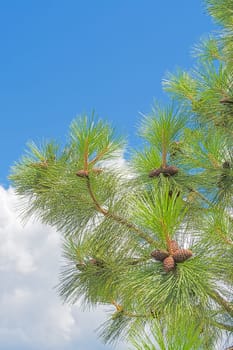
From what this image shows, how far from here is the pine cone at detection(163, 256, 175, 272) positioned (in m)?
1.42


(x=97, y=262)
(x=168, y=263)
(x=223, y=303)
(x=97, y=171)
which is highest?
(x=97, y=171)

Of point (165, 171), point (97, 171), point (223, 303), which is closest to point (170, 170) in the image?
point (165, 171)

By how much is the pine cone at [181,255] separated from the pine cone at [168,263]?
0.01 metres

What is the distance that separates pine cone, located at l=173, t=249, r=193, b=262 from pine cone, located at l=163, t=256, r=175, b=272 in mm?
12

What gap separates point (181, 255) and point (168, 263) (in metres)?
0.04

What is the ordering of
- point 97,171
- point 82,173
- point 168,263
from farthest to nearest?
point 97,171
point 82,173
point 168,263

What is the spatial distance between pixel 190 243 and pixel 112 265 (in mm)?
639

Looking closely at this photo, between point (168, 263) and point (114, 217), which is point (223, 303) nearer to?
point (114, 217)

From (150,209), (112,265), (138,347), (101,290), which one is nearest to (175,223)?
(150,209)

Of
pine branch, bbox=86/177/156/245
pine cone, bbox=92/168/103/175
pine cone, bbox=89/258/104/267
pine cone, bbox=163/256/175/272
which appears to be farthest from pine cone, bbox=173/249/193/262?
pine cone, bbox=89/258/104/267

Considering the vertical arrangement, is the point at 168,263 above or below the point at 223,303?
below

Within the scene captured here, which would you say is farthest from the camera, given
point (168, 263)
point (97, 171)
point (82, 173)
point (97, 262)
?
point (97, 262)

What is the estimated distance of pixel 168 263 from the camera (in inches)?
55.9

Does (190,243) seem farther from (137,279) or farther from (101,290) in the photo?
(101,290)
